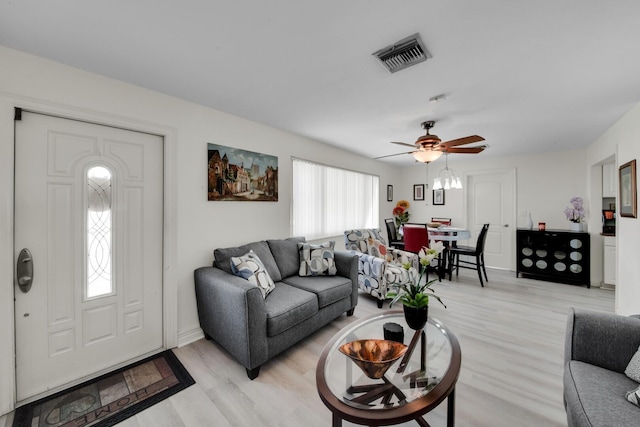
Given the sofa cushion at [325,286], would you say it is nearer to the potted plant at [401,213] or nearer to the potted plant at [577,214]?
the potted plant at [401,213]

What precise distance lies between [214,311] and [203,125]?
1.78 m

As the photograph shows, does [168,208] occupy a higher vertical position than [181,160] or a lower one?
lower

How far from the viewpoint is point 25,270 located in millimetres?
1694

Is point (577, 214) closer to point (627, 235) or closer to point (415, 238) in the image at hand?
point (627, 235)

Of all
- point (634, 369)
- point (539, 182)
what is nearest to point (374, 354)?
point (634, 369)

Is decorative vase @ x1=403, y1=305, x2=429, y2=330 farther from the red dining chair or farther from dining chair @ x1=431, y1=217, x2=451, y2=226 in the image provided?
dining chair @ x1=431, y1=217, x2=451, y2=226

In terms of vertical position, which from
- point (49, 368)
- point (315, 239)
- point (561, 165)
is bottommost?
point (49, 368)

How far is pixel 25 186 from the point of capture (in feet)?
5.55

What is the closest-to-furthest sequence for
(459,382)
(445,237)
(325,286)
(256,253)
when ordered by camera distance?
(459,382), (325,286), (256,253), (445,237)

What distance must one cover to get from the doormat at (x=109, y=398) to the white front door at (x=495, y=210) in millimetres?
5600

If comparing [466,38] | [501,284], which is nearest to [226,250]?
[466,38]

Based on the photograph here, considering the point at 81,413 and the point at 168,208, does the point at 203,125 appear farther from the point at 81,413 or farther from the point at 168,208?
the point at 81,413

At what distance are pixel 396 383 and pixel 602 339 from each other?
115 centimetres

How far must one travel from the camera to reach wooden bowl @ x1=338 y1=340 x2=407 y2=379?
49.5 inches
